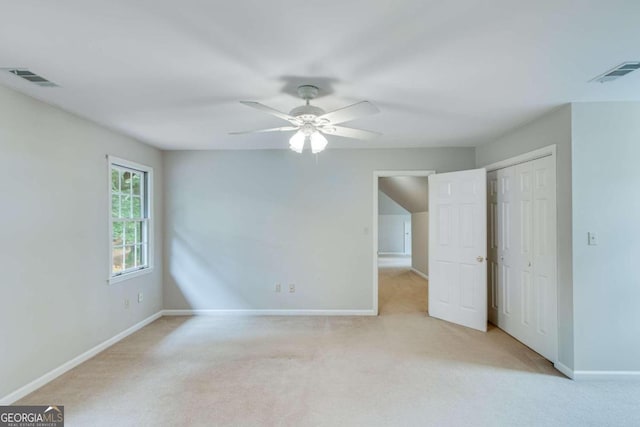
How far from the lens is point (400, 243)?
12602 mm

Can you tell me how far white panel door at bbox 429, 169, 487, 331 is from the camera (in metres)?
4.01

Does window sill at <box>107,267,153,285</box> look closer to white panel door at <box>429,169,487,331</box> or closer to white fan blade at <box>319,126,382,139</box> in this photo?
white fan blade at <box>319,126,382,139</box>

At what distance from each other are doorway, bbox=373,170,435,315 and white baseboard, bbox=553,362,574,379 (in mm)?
1896

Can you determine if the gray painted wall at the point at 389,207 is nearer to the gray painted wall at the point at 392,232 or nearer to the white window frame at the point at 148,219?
the gray painted wall at the point at 392,232

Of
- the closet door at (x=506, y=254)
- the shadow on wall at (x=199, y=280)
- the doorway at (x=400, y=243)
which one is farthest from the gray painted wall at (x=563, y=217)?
the shadow on wall at (x=199, y=280)

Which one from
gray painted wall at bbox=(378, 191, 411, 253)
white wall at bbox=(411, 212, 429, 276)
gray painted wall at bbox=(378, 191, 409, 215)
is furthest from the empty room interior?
gray painted wall at bbox=(378, 191, 411, 253)

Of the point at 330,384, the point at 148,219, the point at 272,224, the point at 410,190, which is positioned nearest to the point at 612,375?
the point at 330,384

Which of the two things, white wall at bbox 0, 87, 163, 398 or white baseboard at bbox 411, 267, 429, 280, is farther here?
white baseboard at bbox 411, 267, 429, 280

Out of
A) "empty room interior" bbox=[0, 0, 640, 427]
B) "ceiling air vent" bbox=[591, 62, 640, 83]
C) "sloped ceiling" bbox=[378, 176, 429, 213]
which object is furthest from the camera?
"sloped ceiling" bbox=[378, 176, 429, 213]

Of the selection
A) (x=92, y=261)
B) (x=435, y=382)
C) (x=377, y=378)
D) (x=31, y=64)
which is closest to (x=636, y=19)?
(x=435, y=382)

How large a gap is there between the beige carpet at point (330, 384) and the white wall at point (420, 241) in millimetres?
3716

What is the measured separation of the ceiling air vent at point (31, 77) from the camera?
7.06 ft

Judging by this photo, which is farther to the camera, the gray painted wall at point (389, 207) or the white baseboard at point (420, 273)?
the gray painted wall at point (389, 207)

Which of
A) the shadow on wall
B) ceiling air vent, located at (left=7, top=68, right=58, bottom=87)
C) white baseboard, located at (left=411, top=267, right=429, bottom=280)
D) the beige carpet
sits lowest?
white baseboard, located at (left=411, top=267, right=429, bottom=280)
